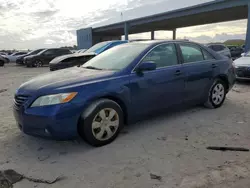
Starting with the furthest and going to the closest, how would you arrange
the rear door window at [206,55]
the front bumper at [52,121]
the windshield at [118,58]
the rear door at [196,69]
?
the rear door window at [206,55] < the rear door at [196,69] < the windshield at [118,58] < the front bumper at [52,121]

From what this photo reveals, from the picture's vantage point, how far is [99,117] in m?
3.55

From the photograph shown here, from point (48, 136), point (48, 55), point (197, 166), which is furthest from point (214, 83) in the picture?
point (48, 55)

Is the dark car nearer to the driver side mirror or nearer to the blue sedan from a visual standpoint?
the blue sedan

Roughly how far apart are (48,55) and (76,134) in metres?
18.1

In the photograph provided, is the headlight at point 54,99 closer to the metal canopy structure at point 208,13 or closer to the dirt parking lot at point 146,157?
the dirt parking lot at point 146,157

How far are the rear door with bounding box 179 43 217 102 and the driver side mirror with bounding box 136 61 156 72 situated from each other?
944 mm

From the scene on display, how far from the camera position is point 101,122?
11.7 feet

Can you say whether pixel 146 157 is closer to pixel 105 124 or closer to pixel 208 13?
pixel 105 124

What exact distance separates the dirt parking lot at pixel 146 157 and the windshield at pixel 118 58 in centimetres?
114

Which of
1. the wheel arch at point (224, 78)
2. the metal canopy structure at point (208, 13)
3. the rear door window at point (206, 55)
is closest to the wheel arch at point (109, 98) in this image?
the rear door window at point (206, 55)

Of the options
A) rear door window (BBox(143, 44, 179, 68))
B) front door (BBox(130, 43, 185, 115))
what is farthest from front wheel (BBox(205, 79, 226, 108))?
rear door window (BBox(143, 44, 179, 68))

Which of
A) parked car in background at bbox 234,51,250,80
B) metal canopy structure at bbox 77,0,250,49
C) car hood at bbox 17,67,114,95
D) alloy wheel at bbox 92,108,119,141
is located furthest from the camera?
metal canopy structure at bbox 77,0,250,49

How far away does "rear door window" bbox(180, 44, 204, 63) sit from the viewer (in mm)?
4758

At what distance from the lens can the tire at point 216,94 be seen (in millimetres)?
5262
